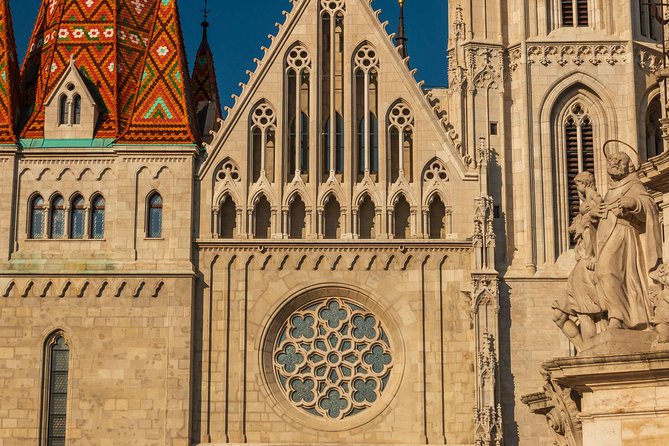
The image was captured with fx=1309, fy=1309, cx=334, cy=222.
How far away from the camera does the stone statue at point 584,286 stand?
42.5ft

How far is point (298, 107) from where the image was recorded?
2784cm

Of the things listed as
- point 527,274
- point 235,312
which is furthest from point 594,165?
point 235,312

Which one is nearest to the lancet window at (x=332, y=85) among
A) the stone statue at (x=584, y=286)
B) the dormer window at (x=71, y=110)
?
the dormer window at (x=71, y=110)

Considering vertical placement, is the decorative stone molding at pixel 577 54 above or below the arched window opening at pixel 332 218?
above

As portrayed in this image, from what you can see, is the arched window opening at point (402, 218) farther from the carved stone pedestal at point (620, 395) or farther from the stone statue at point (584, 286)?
the carved stone pedestal at point (620, 395)

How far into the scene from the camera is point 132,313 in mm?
26359

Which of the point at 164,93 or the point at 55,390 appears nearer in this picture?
the point at 55,390

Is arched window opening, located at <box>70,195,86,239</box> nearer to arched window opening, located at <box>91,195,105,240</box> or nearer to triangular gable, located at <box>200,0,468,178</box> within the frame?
arched window opening, located at <box>91,195,105,240</box>

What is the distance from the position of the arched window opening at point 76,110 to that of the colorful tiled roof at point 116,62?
443 mm

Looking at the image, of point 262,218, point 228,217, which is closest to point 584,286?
point 262,218

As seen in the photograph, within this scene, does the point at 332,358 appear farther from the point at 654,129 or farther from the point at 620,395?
the point at 620,395

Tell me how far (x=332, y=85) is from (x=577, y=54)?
531cm

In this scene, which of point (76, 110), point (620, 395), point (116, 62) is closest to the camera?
point (620, 395)

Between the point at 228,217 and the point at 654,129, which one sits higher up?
the point at 654,129
